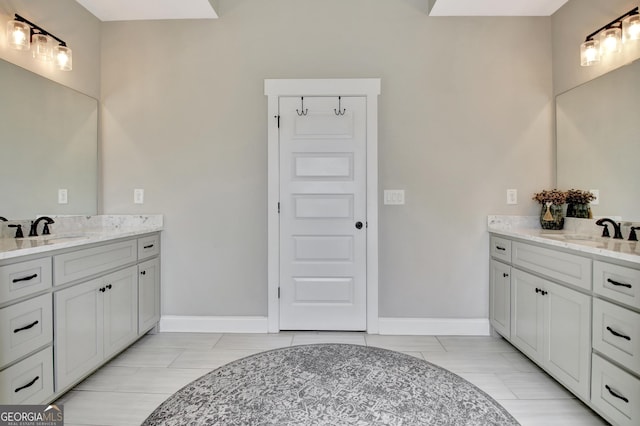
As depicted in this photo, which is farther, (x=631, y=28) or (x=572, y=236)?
(x=572, y=236)

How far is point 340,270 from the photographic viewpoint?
2896 mm

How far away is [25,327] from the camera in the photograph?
1.62 metres

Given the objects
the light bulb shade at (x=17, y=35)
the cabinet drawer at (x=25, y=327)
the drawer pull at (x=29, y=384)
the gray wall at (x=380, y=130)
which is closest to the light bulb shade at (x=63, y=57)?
the light bulb shade at (x=17, y=35)

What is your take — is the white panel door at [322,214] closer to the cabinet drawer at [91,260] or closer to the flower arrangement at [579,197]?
the cabinet drawer at [91,260]

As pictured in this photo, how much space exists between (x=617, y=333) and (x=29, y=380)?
9.29 feet

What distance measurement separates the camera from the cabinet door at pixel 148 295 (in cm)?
262

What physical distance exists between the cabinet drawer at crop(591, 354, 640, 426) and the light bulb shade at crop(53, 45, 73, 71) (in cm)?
381

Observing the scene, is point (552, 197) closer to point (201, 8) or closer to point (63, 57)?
point (201, 8)

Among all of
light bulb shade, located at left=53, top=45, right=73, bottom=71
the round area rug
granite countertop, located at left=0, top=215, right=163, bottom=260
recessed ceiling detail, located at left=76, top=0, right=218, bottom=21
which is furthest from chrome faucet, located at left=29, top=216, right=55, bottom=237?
the round area rug

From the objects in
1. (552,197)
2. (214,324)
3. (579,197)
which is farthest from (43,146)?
(579,197)

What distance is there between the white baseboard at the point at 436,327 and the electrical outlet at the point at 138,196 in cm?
232

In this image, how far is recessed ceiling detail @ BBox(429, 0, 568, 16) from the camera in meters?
2.65

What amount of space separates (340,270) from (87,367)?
1852mm

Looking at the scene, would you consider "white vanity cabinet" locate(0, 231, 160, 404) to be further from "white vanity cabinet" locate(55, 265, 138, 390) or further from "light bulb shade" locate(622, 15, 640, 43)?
"light bulb shade" locate(622, 15, 640, 43)
